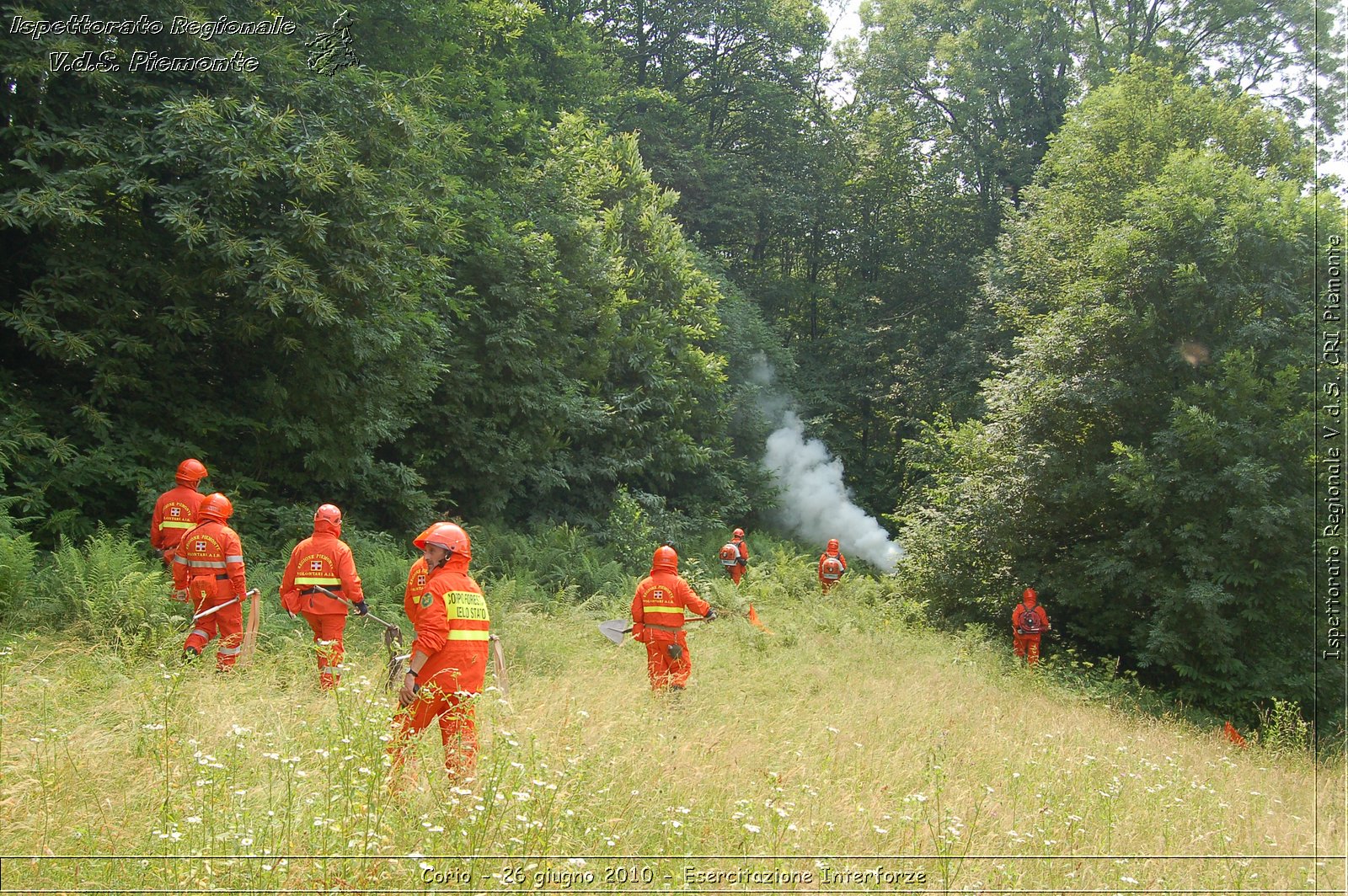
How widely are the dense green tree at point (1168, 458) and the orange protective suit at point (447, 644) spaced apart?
1287 centimetres

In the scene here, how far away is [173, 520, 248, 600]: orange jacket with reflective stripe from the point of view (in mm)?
8789

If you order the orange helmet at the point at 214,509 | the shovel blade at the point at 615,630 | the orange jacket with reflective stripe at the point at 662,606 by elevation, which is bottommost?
the shovel blade at the point at 615,630

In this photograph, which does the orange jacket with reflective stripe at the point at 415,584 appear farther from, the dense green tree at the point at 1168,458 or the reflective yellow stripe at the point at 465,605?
the dense green tree at the point at 1168,458

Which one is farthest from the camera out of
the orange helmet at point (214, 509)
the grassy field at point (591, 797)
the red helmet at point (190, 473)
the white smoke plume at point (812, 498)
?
the white smoke plume at point (812, 498)

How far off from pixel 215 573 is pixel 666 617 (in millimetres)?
4172

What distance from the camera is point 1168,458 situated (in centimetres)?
1608

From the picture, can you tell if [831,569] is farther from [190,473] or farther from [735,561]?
[190,473]

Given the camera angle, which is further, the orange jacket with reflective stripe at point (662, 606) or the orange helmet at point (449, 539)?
the orange jacket with reflective stripe at point (662, 606)

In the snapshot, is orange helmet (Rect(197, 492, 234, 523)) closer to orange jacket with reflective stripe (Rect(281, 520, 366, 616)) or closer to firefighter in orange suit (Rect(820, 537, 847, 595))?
orange jacket with reflective stripe (Rect(281, 520, 366, 616))

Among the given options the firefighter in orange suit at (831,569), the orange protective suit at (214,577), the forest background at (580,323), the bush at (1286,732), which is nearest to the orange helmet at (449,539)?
the orange protective suit at (214,577)

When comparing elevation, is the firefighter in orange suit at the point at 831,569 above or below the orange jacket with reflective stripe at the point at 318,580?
below

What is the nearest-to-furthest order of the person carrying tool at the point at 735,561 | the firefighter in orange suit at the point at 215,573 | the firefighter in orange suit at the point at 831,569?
the firefighter in orange suit at the point at 215,573 < the person carrying tool at the point at 735,561 < the firefighter in orange suit at the point at 831,569

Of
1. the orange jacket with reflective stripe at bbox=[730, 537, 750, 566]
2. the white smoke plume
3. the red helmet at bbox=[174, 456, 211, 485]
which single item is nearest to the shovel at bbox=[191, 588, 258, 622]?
the red helmet at bbox=[174, 456, 211, 485]

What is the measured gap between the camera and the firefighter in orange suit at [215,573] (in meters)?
8.78
